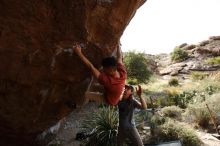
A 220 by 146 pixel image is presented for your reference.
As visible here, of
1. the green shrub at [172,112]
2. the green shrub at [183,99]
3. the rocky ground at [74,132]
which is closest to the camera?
the rocky ground at [74,132]

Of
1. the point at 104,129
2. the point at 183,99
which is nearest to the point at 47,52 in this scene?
the point at 104,129

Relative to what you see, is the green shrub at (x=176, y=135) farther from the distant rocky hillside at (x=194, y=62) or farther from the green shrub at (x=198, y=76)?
the distant rocky hillside at (x=194, y=62)

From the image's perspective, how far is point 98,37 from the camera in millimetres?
6828

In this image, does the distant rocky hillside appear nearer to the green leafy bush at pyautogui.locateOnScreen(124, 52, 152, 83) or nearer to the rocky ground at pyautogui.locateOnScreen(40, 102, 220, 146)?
the green leafy bush at pyautogui.locateOnScreen(124, 52, 152, 83)

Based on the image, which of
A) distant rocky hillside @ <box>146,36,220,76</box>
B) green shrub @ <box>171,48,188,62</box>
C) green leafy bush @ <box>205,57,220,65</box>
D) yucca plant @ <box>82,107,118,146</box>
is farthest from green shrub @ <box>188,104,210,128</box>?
green shrub @ <box>171,48,188,62</box>

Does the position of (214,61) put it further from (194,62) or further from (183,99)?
(183,99)

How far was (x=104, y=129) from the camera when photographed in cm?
1092

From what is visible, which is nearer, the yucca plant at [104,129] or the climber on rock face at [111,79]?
the climber on rock face at [111,79]

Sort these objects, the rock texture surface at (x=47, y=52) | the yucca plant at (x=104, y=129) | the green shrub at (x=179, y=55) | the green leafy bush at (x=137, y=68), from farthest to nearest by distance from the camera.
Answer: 1. the green shrub at (x=179, y=55)
2. the green leafy bush at (x=137, y=68)
3. the yucca plant at (x=104, y=129)
4. the rock texture surface at (x=47, y=52)

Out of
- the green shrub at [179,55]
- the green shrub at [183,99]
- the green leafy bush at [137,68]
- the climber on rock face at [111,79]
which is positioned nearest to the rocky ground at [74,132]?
the climber on rock face at [111,79]

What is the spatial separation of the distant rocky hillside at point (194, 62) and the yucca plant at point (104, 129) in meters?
18.7

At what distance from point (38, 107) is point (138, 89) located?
6.85ft

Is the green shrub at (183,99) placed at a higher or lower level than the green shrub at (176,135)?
higher

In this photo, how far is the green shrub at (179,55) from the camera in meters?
34.0
